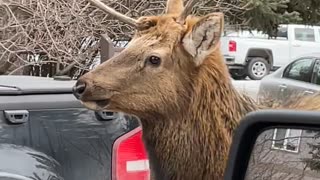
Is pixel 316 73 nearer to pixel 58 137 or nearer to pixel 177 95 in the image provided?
pixel 58 137

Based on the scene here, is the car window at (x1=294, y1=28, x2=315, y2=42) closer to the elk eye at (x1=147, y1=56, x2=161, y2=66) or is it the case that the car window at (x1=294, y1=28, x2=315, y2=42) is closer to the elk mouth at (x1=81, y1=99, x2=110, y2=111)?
the elk eye at (x1=147, y1=56, x2=161, y2=66)

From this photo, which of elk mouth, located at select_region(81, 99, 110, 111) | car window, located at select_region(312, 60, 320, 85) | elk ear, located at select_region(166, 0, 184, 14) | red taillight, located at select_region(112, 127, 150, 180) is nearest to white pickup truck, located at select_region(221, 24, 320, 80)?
car window, located at select_region(312, 60, 320, 85)

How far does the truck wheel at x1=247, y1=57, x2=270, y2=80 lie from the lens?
89.9 feet

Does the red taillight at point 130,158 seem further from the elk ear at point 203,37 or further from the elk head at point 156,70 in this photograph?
the elk ear at point 203,37

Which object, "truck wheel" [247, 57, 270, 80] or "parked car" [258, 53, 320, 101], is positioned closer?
"parked car" [258, 53, 320, 101]

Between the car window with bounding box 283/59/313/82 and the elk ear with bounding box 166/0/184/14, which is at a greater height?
the elk ear with bounding box 166/0/184/14

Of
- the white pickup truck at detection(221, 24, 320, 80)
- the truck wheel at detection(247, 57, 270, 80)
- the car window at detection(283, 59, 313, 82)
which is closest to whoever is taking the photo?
the car window at detection(283, 59, 313, 82)

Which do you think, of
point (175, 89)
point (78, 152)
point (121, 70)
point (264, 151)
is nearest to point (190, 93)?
point (175, 89)

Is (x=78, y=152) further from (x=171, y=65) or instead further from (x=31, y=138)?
(x=171, y=65)

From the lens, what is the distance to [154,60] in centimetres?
445

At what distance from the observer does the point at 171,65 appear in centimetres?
444

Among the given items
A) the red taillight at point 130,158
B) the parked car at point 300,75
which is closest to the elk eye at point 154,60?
the red taillight at point 130,158

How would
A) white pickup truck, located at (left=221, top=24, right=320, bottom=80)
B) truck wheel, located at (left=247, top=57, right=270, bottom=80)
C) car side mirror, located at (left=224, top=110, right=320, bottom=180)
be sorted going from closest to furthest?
car side mirror, located at (left=224, top=110, right=320, bottom=180), white pickup truck, located at (left=221, top=24, right=320, bottom=80), truck wheel, located at (left=247, top=57, right=270, bottom=80)

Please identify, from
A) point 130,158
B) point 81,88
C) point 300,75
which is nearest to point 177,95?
point 81,88
